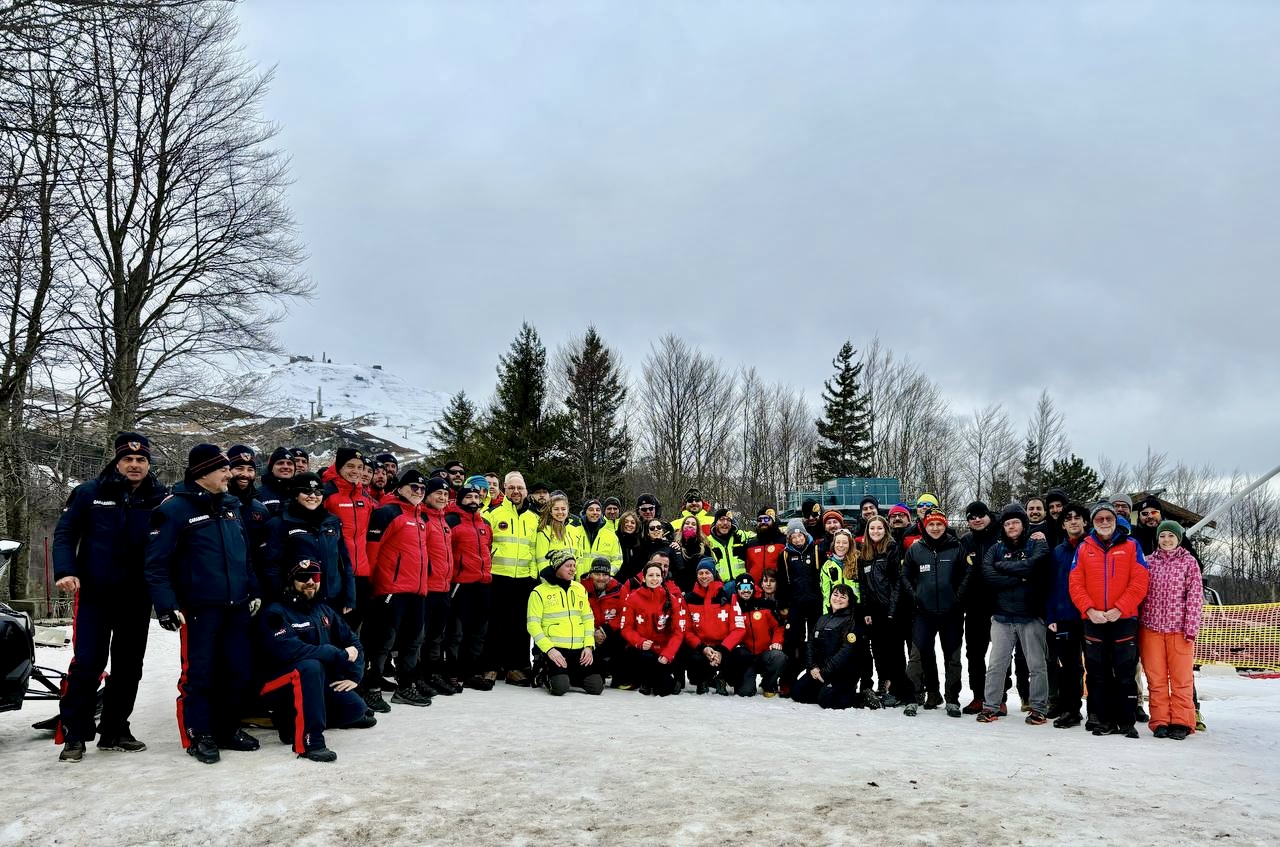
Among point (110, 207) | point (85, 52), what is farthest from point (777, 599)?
point (110, 207)

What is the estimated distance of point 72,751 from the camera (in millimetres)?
5859

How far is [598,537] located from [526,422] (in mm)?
22066

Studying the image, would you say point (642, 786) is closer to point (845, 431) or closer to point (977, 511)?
point (977, 511)

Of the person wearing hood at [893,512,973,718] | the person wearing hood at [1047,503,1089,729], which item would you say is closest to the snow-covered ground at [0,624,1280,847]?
the person wearing hood at [1047,503,1089,729]

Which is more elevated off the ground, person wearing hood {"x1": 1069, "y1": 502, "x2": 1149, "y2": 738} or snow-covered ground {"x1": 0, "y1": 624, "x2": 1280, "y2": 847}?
person wearing hood {"x1": 1069, "y1": 502, "x2": 1149, "y2": 738}

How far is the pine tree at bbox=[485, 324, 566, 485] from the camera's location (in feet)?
106

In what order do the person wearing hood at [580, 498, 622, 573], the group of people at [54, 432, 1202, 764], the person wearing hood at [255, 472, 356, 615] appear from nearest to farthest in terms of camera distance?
the group of people at [54, 432, 1202, 764] < the person wearing hood at [255, 472, 356, 615] < the person wearing hood at [580, 498, 622, 573]

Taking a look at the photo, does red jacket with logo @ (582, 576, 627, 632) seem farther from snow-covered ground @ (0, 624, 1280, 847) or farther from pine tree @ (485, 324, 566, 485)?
pine tree @ (485, 324, 566, 485)

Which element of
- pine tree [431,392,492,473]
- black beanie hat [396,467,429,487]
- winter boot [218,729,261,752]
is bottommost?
winter boot [218,729,261,752]

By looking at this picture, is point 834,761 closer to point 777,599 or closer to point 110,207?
point 777,599

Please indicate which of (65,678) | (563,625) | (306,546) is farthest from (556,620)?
(65,678)

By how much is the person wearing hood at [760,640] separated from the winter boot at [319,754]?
16.6 feet

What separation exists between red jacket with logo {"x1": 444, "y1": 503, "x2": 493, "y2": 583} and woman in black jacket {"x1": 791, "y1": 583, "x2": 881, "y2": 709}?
340 cm

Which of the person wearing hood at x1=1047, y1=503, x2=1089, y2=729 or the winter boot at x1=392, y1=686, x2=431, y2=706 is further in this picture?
the person wearing hood at x1=1047, y1=503, x2=1089, y2=729
